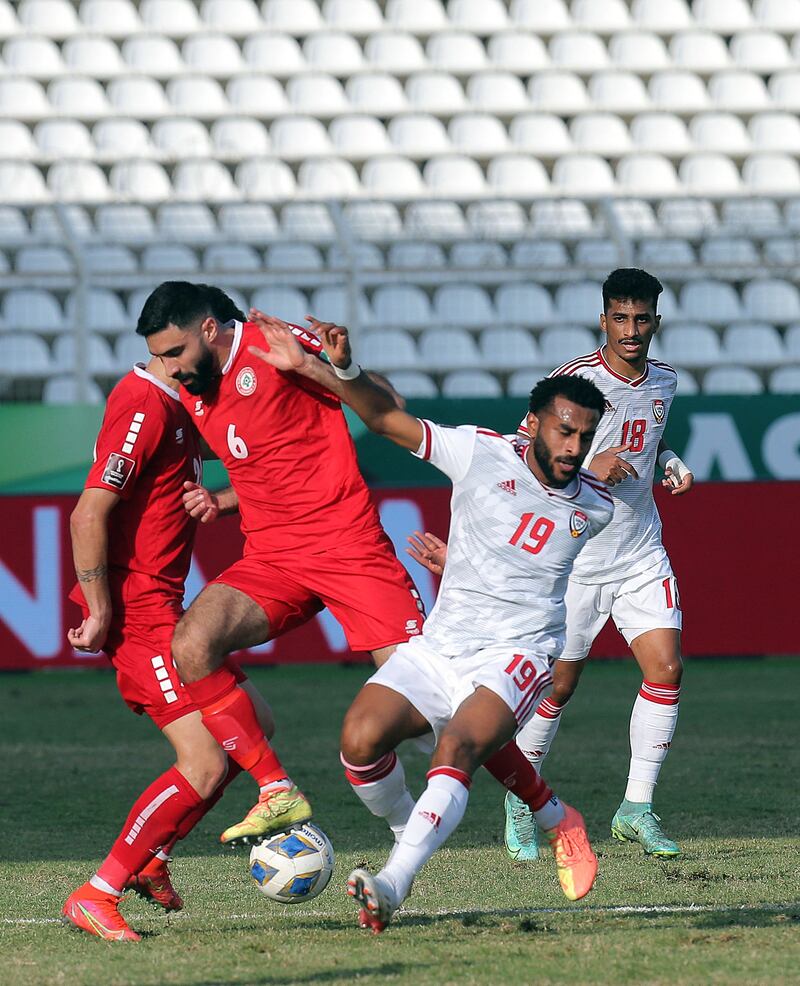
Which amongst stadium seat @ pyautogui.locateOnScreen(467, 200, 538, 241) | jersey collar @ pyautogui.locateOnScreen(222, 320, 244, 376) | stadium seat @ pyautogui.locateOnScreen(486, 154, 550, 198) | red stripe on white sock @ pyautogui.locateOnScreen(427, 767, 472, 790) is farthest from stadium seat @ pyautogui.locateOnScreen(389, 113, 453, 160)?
red stripe on white sock @ pyautogui.locateOnScreen(427, 767, 472, 790)

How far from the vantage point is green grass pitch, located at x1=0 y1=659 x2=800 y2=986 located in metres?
4.09

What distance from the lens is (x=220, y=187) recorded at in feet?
61.4

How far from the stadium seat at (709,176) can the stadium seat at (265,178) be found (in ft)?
15.8

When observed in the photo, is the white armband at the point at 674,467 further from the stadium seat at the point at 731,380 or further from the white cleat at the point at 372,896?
the stadium seat at the point at 731,380

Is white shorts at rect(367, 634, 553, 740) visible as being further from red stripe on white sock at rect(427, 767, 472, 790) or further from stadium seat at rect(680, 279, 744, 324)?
stadium seat at rect(680, 279, 744, 324)

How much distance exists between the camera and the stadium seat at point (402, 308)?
15805mm

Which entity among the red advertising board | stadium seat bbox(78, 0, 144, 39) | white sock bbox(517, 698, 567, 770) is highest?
stadium seat bbox(78, 0, 144, 39)

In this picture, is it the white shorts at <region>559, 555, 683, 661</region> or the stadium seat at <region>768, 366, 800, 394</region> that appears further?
the stadium seat at <region>768, 366, 800, 394</region>

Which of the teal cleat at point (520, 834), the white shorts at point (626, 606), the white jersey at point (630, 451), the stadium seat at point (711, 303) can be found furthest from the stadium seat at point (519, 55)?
the teal cleat at point (520, 834)

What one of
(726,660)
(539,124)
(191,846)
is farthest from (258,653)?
(539,124)

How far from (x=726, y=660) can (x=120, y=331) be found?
670 centimetres

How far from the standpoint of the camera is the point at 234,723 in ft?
15.6

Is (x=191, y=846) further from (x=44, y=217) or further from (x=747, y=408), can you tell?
(x=44, y=217)

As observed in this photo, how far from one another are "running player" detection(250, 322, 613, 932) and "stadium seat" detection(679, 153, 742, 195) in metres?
15.1
